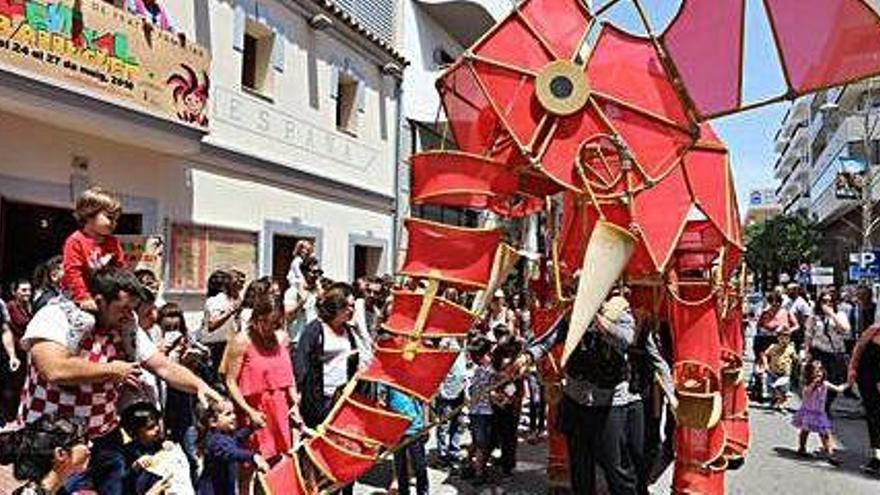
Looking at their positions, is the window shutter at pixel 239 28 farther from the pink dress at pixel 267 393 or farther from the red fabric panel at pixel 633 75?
the red fabric panel at pixel 633 75

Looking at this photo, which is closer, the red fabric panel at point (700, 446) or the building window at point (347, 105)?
the red fabric panel at point (700, 446)

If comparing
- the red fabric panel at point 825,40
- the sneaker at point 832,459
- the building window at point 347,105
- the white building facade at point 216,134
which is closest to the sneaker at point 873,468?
the sneaker at point 832,459

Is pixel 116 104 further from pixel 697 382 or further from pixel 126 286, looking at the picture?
pixel 697 382

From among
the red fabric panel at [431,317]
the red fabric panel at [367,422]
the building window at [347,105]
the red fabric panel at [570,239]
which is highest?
the building window at [347,105]

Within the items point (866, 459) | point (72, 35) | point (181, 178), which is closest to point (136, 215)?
point (181, 178)

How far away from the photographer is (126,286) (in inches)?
136

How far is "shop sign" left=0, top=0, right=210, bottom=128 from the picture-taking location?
6820 millimetres

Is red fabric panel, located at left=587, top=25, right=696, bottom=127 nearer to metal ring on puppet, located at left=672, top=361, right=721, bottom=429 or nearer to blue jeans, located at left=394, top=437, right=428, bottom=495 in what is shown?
metal ring on puppet, located at left=672, top=361, right=721, bottom=429

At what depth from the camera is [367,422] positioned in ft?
13.2

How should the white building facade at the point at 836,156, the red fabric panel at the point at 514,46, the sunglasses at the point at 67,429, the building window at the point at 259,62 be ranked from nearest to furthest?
the sunglasses at the point at 67,429, the red fabric panel at the point at 514,46, the building window at the point at 259,62, the white building facade at the point at 836,156

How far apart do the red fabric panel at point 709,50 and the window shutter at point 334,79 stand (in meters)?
9.03

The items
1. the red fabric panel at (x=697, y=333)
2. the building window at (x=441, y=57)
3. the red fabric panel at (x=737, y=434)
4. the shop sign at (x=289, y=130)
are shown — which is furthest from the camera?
the building window at (x=441, y=57)

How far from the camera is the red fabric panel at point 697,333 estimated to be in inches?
206

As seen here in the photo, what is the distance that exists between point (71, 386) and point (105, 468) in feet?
1.88
